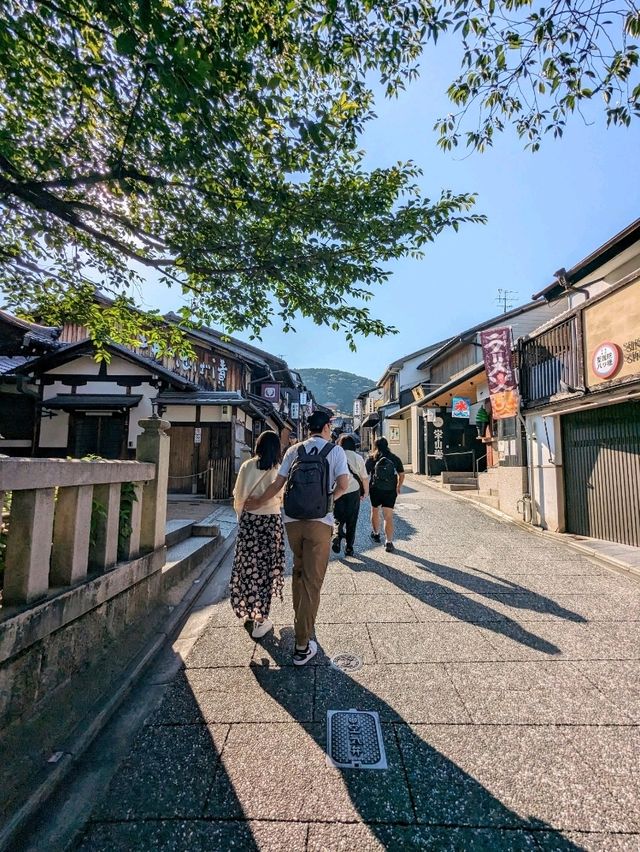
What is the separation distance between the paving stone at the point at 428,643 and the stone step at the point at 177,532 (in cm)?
398

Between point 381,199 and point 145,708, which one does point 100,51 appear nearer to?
point 381,199

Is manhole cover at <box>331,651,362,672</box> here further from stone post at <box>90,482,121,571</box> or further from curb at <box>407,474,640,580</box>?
curb at <box>407,474,640,580</box>

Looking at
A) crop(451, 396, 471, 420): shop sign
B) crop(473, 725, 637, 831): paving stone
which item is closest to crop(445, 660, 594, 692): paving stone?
crop(473, 725, 637, 831): paving stone

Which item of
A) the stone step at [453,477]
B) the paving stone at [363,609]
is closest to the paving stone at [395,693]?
the paving stone at [363,609]

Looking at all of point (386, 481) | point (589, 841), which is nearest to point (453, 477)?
point (386, 481)

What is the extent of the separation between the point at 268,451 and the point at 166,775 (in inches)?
95.9

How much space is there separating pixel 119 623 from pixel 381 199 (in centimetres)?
548

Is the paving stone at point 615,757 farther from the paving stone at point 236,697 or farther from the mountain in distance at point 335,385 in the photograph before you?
the mountain in distance at point 335,385

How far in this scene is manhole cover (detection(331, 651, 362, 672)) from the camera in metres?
3.37

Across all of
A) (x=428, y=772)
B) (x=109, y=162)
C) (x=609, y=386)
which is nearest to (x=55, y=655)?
(x=428, y=772)

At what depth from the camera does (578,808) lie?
79.7 inches

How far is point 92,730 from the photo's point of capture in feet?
8.44

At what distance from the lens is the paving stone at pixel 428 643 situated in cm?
358

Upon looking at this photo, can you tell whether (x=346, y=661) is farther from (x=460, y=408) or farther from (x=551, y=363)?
(x=460, y=408)
